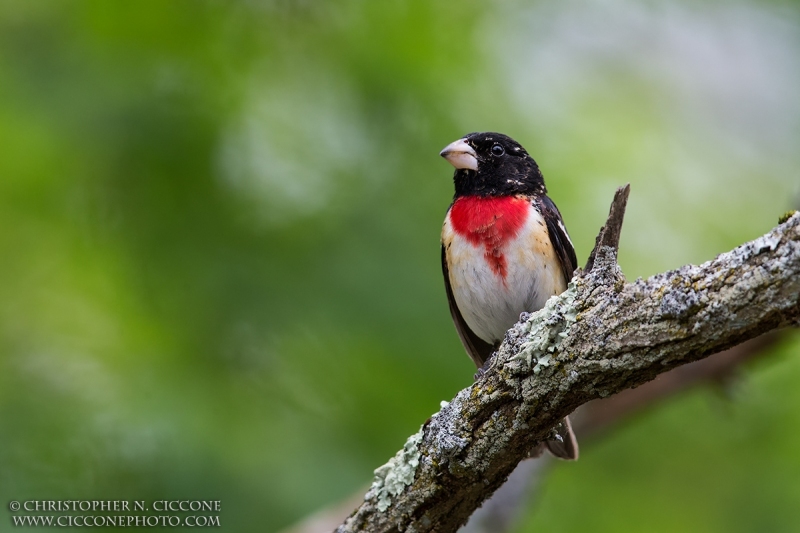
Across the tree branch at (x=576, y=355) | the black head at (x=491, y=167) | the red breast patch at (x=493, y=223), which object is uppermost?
the black head at (x=491, y=167)

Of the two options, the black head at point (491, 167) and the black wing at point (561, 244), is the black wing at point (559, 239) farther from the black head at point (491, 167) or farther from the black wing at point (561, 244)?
the black head at point (491, 167)

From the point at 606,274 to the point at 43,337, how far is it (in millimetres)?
3866

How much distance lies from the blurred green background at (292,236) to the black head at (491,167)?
28.0 inches

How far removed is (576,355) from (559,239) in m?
2.06

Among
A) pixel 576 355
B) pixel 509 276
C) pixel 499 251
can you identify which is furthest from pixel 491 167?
pixel 576 355

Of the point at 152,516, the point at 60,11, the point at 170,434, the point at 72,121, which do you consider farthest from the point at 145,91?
the point at 152,516

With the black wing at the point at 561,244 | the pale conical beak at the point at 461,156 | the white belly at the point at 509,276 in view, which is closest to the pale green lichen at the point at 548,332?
the white belly at the point at 509,276

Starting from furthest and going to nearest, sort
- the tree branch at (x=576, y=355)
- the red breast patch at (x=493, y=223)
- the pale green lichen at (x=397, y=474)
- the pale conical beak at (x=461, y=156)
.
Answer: the pale conical beak at (x=461, y=156), the red breast patch at (x=493, y=223), the pale green lichen at (x=397, y=474), the tree branch at (x=576, y=355)

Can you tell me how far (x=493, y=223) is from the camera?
191 inches

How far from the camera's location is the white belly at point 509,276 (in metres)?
4.74

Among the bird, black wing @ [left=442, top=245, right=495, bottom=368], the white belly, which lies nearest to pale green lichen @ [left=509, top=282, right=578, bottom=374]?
the bird

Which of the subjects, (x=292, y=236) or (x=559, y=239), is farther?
(x=292, y=236)

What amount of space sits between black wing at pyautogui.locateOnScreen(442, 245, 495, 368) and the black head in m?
0.49

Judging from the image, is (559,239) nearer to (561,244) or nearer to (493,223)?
(561,244)
